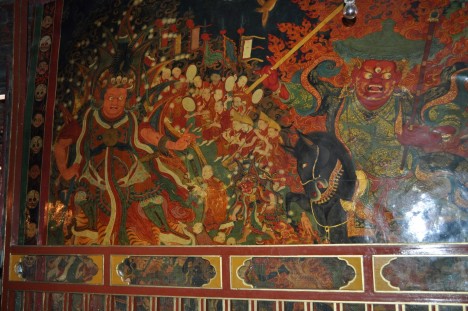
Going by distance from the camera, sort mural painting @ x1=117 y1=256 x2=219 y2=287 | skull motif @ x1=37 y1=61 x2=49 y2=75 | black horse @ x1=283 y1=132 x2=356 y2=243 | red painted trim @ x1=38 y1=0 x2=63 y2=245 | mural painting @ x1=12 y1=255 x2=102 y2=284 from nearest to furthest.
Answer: black horse @ x1=283 y1=132 x2=356 y2=243
mural painting @ x1=117 y1=256 x2=219 y2=287
mural painting @ x1=12 y1=255 x2=102 y2=284
red painted trim @ x1=38 y1=0 x2=63 y2=245
skull motif @ x1=37 y1=61 x2=49 y2=75

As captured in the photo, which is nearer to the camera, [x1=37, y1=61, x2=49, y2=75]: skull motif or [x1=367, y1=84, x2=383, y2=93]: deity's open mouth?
[x1=367, y1=84, x2=383, y2=93]: deity's open mouth

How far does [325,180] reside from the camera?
3.97 metres

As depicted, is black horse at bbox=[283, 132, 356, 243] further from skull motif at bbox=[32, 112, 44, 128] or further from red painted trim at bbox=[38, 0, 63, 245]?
skull motif at bbox=[32, 112, 44, 128]

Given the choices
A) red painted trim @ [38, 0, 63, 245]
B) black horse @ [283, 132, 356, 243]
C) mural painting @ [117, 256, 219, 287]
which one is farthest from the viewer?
red painted trim @ [38, 0, 63, 245]

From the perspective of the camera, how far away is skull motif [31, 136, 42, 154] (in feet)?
16.4

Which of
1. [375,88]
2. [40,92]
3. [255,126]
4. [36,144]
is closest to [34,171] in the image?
[36,144]

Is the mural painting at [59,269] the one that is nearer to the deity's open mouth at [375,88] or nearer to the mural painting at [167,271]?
the mural painting at [167,271]

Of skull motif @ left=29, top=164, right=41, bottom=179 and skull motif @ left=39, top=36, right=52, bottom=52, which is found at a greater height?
skull motif @ left=39, top=36, right=52, bottom=52

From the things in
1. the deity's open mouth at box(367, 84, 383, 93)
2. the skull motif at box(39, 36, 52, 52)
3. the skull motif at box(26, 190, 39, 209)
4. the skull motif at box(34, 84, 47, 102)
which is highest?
the skull motif at box(39, 36, 52, 52)

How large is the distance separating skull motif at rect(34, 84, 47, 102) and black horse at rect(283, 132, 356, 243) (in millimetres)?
2555

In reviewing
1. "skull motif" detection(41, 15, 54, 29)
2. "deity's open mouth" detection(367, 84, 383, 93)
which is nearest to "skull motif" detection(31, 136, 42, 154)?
"skull motif" detection(41, 15, 54, 29)

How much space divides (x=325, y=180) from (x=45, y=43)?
10.4 feet

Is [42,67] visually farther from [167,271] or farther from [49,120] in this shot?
[167,271]

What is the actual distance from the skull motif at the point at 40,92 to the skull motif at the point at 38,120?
0.50 feet
